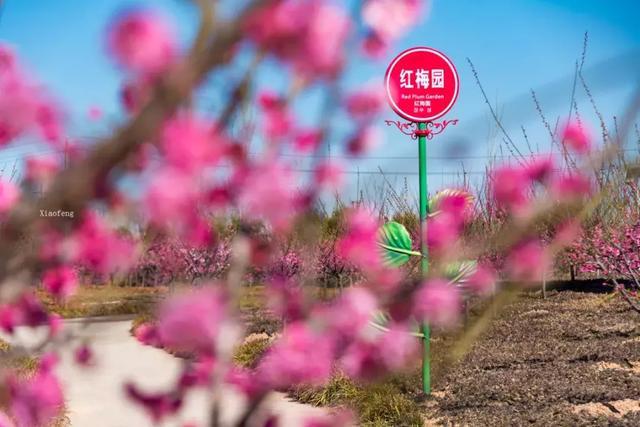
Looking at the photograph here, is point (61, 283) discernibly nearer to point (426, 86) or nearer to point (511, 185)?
point (511, 185)

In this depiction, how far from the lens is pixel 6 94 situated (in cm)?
102

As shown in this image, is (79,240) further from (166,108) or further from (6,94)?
(166,108)

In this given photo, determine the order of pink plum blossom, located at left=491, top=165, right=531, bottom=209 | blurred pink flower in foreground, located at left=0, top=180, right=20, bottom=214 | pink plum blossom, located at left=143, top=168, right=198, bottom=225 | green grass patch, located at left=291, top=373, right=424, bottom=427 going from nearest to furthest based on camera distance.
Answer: pink plum blossom, located at left=143, top=168, right=198, bottom=225, blurred pink flower in foreground, located at left=0, top=180, right=20, bottom=214, pink plum blossom, located at left=491, top=165, right=531, bottom=209, green grass patch, located at left=291, top=373, right=424, bottom=427

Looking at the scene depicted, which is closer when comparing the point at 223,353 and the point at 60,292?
the point at 223,353

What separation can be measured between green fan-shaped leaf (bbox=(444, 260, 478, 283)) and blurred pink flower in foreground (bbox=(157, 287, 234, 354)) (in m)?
0.50

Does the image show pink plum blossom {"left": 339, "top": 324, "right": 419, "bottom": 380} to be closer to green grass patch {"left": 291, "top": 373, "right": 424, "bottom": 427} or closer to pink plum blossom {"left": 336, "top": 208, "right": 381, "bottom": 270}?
pink plum blossom {"left": 336, "top": 208, "right": 381, "bottom": 270}

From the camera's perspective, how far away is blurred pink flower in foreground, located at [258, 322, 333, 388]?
3.38 feet

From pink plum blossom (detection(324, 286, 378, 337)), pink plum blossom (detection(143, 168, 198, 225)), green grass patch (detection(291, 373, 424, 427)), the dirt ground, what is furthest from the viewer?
green grass patch (detection(291, 373, 424, 427))

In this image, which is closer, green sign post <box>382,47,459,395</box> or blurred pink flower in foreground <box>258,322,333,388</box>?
blurred pink flower in foreground <box>258,322,333,388</box>

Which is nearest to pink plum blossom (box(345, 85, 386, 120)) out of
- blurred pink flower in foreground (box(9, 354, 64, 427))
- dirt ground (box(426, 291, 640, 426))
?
blurred pink flower in foreground (box(9, 354, 64, 427))

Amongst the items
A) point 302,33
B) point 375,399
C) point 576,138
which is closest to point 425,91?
point 375,399

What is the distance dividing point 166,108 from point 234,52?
4.3 inches

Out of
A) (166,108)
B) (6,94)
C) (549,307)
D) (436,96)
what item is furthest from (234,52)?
(549,307)

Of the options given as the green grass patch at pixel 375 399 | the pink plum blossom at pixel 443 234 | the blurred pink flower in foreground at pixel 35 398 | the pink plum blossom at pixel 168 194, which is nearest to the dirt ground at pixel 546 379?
the green grass patch at pixel 375 399
